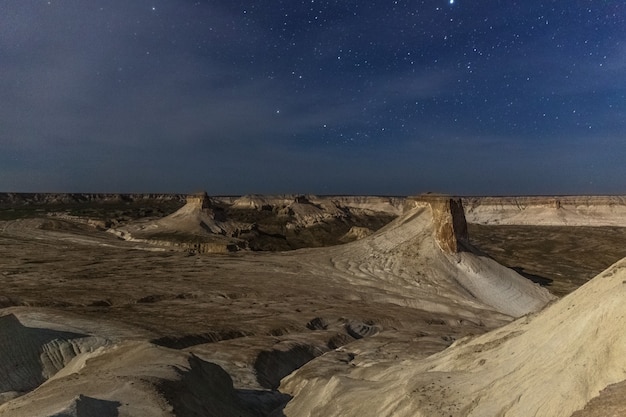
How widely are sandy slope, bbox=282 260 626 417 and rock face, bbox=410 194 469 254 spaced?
2512 cm

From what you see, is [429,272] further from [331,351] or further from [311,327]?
[331,351]

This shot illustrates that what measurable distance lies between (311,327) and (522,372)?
1672cm

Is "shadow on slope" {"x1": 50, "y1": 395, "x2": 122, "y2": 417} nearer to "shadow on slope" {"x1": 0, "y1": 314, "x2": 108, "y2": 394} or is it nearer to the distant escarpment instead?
"shadow on slope" {"x1": 0, "y1": 314, "x2": 108, "y2": 394}

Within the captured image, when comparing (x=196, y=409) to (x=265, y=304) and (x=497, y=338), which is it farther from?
(x=265, y=304)

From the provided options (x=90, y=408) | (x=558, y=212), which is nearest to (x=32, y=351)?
(x=90, y=408)

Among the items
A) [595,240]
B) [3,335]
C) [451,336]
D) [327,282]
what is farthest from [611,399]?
[595,240]

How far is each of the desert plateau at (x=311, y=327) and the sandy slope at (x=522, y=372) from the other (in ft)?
0.11

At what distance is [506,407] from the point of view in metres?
8.21

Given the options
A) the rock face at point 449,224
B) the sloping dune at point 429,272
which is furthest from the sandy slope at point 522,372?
the rock face at point 449,224

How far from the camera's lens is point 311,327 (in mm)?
24844

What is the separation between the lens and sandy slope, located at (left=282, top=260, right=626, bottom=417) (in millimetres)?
7441

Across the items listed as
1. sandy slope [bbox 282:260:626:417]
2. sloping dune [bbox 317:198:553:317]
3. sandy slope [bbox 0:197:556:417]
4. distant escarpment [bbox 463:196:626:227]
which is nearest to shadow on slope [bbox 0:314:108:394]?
sandy slope [bbox 0:197:556:417]

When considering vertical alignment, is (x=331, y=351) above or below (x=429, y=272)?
below

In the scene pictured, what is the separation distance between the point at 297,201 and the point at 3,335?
9382cm
